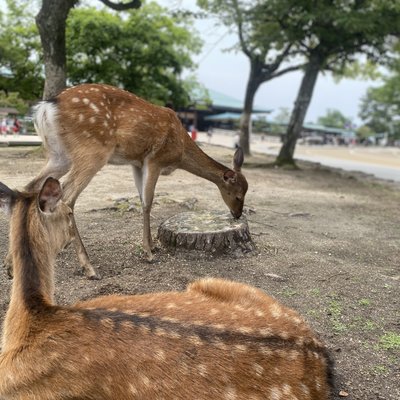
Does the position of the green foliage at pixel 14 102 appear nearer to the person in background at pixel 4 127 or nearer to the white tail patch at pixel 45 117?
the person in background at pixel 4 127

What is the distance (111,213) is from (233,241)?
1936 mm

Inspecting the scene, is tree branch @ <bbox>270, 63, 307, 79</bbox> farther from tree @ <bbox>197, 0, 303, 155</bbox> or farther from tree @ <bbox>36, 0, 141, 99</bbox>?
tree @ <bbox>36, 0, 141, 99</bbox>

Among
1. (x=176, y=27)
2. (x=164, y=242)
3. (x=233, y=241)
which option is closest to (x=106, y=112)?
(x=164, y=242)

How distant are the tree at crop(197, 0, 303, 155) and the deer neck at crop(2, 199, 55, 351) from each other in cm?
1191

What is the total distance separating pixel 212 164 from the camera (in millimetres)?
5551

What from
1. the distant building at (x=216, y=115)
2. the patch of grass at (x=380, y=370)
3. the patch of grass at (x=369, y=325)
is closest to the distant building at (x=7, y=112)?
the patch of grass at (x=369, y=325)

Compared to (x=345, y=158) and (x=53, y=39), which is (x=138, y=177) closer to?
(x=53, y=39)

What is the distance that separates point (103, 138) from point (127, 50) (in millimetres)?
16659

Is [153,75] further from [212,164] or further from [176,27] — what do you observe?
[212,164]

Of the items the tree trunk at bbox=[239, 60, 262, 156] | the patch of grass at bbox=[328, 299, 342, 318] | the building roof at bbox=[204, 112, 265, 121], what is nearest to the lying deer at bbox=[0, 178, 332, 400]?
the patch of grass at bbox=[328, 299, 342, 318]

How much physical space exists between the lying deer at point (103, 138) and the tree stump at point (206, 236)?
0.21 meters

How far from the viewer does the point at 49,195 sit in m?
2.14

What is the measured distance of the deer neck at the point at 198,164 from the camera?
5.32 meters

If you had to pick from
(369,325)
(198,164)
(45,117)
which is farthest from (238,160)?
(369,325)
